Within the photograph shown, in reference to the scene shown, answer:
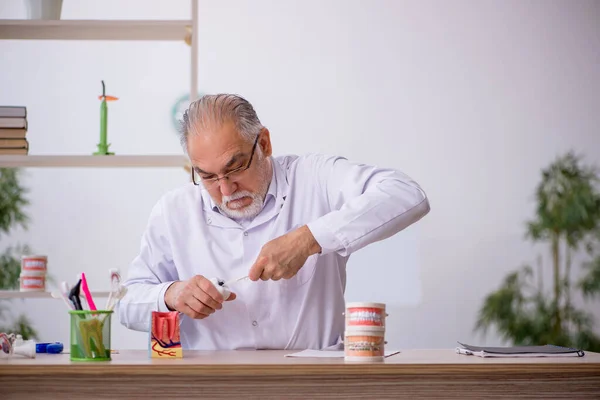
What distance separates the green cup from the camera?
157 cm

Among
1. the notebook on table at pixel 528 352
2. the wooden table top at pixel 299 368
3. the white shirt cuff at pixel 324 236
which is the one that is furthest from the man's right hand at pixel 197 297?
the notebook on table at pixel 528 352

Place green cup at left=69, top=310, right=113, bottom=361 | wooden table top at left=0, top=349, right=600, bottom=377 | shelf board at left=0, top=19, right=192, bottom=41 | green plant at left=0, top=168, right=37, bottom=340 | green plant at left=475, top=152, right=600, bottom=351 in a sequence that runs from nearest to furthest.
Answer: wooden table top at left=0, top=349, right=600, bottom=377
green cup at left=69, top=310, right=113, bottom=361
shelf board at left=0, top=19, right=192, bottom=41
green plant at left=0, top=168, right=37, bottom=340
green plant at left=475, top=152, right=600, bottom=351

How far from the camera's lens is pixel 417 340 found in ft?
15.9

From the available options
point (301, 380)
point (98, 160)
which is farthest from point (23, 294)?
point (301, 380)

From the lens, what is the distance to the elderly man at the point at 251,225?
2.06 metres

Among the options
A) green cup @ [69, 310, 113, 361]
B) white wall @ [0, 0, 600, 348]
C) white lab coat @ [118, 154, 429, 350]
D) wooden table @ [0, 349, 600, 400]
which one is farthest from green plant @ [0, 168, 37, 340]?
wooden table @ [0, 349, 600, 400]

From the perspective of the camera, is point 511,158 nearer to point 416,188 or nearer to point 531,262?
point 531,262

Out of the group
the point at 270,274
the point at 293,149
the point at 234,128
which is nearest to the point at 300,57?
the point at 293,149

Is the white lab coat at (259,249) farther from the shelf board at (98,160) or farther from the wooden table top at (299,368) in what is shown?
the shelf board at (98,160)

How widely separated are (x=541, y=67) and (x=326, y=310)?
3.31m

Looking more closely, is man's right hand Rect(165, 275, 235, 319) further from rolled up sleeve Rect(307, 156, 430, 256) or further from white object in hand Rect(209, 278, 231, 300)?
rolled up sleeve Rect(307, 156, 430, 256)

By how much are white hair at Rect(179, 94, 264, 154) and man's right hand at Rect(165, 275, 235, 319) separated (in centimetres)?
45

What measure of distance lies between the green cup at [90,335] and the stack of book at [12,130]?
1849 millimetres

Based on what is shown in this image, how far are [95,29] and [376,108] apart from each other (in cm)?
203
